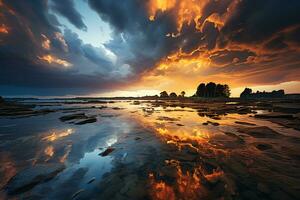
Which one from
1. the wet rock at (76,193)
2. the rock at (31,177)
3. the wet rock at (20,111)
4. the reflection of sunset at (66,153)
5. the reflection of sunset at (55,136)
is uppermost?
the wet rock at (76,193)

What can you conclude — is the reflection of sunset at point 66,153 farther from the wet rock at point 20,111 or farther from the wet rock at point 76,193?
the wet rock at point 20,111

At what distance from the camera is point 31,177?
250 inches

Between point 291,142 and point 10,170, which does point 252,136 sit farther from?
point 10,170

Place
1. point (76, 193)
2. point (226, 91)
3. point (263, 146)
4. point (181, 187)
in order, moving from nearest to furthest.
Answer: point (76, 193)
point (181, 187)
point (263, 146)
point (226, 91)

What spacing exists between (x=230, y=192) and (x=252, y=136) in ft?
31.8

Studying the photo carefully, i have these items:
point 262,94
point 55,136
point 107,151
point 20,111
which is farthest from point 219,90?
point 107,151

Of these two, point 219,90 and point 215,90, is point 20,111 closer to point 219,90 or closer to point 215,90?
point 215,90

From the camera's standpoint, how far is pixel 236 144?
10.5 m

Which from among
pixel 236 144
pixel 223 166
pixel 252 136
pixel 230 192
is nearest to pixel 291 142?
pixel 252 136

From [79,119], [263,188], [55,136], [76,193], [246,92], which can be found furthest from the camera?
[246,92]

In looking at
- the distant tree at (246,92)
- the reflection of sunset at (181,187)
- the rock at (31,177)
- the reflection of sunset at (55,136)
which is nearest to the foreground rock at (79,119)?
the reflection of sunset at (55,136)

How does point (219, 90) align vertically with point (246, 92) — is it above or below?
below

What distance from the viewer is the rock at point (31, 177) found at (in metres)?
5.55

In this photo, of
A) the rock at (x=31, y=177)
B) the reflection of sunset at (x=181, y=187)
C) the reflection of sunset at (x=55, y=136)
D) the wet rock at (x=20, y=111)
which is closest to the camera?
the reflection of sunset at (x=181, y=187)
